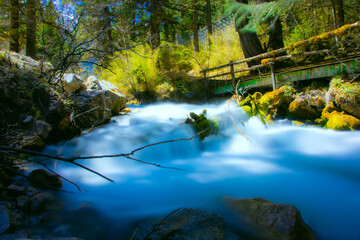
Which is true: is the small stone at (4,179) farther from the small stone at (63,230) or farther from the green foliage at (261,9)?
the green foliage at (261,9)

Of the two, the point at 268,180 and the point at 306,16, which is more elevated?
the point at 306,16

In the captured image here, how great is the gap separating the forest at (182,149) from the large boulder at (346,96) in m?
0.03

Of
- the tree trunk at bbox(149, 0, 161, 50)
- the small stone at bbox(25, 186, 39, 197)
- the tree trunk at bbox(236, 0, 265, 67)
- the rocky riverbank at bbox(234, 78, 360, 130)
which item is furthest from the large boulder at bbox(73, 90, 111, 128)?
the tree trunk at bbox(149, 0, 161, 50)

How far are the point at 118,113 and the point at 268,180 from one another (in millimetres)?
5770

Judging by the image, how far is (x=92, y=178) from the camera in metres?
3.06

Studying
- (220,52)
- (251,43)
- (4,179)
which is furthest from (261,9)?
(4,179)

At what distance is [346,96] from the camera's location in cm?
440

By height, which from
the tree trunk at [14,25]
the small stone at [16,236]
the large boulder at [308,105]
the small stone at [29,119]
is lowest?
the small stone at [16,236]

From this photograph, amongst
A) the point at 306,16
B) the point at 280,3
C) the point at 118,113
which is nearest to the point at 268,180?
the point at 280,3

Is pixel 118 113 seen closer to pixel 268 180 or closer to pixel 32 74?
pixel 32 74

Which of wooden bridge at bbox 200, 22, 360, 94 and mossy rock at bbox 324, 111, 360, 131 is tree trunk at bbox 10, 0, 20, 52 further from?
mossy rock at bbox 324, 111, 360, 131

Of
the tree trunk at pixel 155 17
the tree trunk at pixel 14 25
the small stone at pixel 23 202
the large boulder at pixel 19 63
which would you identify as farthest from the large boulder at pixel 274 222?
the tree trunk at pixel 155 17

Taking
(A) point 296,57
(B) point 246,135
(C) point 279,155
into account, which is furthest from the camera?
(A) point 296,57

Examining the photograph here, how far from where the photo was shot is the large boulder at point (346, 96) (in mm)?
4312
